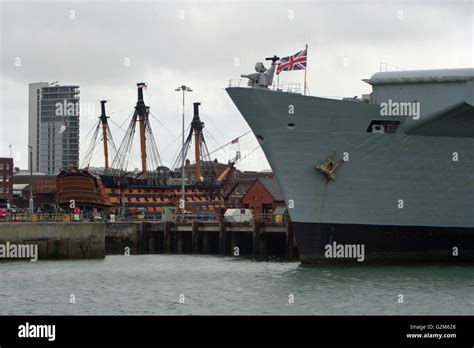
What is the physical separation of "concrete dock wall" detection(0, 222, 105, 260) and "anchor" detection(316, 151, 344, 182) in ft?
54.0

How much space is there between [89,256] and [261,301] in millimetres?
21893

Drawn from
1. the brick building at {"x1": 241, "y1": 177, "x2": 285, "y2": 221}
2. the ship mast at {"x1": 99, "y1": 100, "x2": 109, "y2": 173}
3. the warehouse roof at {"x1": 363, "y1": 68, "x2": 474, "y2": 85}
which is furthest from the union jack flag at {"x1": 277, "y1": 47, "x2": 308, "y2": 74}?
the ship mast at {"x1": 99, "y1": 100, "x2": 109, "y2": 173}

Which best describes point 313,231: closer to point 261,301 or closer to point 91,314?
point 261,301

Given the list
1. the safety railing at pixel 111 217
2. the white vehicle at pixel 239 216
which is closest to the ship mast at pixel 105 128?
the safety railing at pixel 111 217

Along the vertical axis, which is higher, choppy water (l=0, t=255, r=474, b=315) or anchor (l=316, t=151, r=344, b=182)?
Result: anchor (l=316, t=151, r=344, b=182)

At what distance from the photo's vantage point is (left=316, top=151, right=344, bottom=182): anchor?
133 ft

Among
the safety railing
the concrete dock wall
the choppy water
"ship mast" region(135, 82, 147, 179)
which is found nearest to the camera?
A: the choppy water

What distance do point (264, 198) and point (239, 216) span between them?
739 cm

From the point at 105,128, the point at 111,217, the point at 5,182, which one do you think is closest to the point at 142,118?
the point at 105,128

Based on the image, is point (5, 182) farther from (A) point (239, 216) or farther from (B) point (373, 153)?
(B) point (373, 153)

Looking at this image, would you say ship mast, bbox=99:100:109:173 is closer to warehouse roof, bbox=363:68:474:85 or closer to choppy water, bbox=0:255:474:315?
choppy water, bbox=0:255:474:315

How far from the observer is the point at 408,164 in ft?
134

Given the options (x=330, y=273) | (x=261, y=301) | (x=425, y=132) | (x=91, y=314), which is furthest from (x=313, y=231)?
(x=91, y=314)

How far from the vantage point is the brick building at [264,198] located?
75.3m
